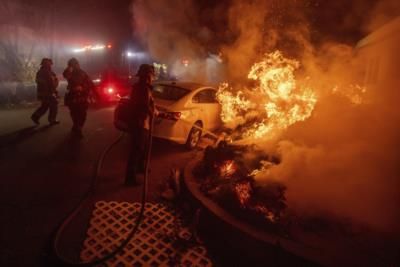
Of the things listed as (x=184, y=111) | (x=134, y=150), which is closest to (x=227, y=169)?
(x=134, y=150)

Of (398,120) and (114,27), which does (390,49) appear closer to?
(398,120)

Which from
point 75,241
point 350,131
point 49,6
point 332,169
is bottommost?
point 75,241

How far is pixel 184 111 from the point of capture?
777cm

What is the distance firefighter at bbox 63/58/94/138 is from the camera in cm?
866

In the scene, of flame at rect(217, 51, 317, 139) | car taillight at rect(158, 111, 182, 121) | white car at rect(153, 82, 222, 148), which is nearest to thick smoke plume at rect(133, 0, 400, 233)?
flame at rect(217, 51, 317, 139)

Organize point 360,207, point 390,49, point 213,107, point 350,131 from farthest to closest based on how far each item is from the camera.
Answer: point 390,49 → point 213,107 → point 350,131 → point 360,207

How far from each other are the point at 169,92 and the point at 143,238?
4793 millimetres

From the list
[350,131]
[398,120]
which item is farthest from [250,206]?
[398,120]

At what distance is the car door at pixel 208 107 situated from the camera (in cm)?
846

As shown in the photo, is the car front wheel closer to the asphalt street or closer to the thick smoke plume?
the asphalt street

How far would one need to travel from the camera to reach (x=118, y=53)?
24844 millimetres

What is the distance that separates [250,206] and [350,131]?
2600mm

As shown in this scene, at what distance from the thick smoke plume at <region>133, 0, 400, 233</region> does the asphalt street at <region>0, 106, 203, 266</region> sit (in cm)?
251

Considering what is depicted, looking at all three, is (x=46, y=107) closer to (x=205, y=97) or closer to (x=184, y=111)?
(x=184, y=111)
